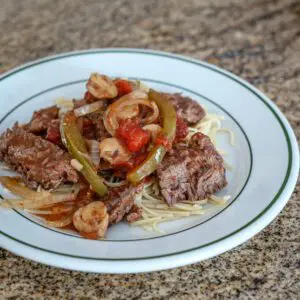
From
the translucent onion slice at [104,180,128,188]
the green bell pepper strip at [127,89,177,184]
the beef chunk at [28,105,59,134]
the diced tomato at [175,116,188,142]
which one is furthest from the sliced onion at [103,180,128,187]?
the beef chunk at [28,105,59,134]

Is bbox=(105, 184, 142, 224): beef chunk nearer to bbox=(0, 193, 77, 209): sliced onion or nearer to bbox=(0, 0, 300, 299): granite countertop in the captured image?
bbox=(0, 193, 77, 209): sliced onion

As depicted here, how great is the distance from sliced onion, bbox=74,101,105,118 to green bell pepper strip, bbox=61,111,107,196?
5 cm

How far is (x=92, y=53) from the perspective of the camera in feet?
14.7

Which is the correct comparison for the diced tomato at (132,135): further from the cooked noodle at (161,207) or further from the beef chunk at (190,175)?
the cooked noodle at (161,207)

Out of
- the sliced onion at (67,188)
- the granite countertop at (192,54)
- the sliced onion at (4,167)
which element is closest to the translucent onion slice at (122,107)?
the sliced onion at (67,188)

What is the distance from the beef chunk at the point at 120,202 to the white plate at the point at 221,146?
0.06 metres

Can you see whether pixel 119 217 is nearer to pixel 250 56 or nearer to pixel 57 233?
pixel 57 233

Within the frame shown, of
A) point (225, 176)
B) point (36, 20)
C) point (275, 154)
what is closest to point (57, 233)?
point (225, 176)

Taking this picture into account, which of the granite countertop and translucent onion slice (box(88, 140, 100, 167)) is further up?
translucent onion slice (box(88, 140, 100, 167))

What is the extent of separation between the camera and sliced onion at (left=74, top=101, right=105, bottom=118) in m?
3.59

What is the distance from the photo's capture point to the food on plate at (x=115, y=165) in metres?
3.18

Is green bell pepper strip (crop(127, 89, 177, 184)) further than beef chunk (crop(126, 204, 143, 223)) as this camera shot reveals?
Yes

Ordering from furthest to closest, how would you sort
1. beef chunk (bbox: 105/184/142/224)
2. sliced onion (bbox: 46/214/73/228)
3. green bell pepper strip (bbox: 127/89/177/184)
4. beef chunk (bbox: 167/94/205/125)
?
beef chunk (bbox: 167/94/205/125) < green bell pepper strip (bbox: 127/89/177/184) < beef chunk (bbox: 105/184/142/224) < sliced onion (bbox: 46/214/73/228)

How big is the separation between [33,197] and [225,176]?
1179mm
